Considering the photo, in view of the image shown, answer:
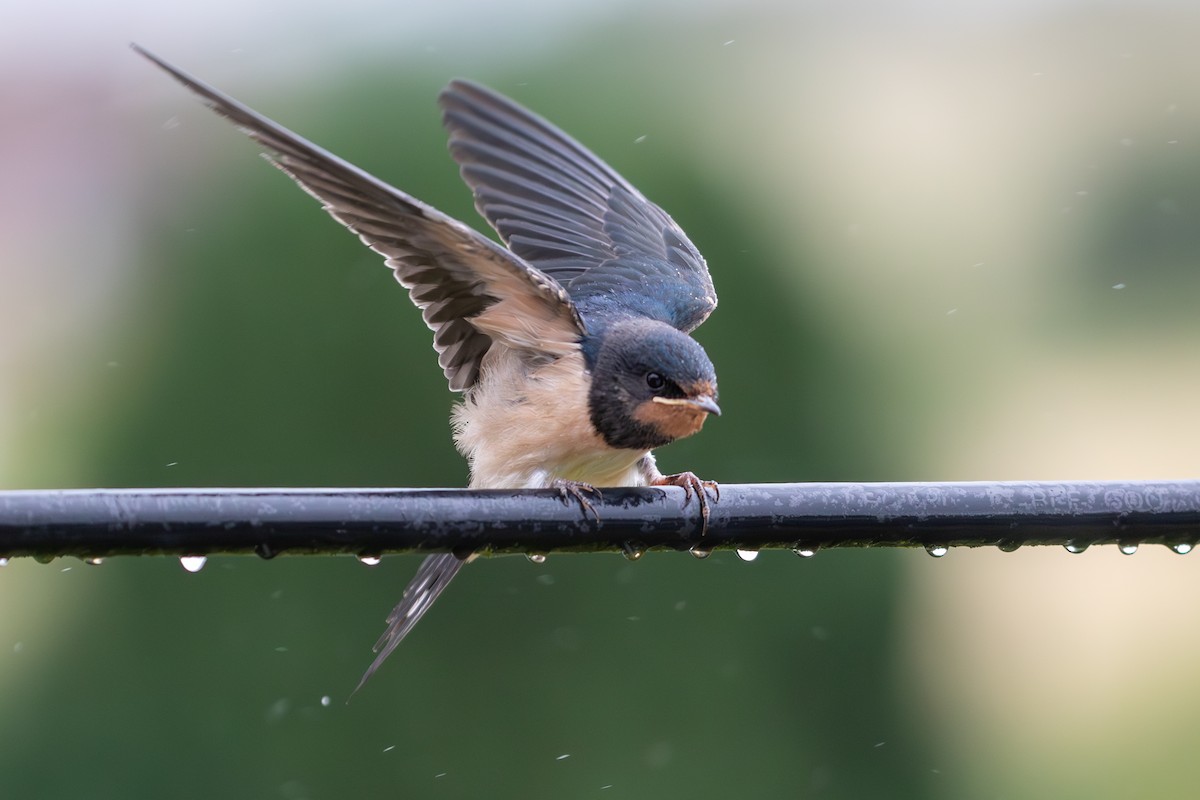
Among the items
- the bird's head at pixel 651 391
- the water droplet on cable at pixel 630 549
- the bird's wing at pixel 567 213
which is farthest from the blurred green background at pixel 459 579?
the water droplet on cable at pixel 630 549

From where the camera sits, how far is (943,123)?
2158cm

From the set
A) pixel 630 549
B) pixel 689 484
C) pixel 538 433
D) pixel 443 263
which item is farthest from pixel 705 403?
pixel 630 549

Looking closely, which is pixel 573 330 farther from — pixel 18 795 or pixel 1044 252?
pixel 1044 252

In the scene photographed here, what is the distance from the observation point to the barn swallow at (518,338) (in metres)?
3.76

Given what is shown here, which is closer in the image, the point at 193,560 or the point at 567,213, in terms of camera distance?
the point at 193,560

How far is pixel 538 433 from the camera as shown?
14.0 ft

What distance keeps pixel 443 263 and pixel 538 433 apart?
0.59 metres

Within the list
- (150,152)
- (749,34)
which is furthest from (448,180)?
(749,34)

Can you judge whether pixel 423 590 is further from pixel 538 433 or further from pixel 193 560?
pixel 193 560

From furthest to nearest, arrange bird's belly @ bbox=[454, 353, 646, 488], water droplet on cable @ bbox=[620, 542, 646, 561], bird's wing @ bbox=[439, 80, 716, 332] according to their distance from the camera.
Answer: bird's wing @ bbox=[439, 80, 716, 332] → bird's belly @ bbox=[454, 353, 646, 488] → water droplet on cable @ bbox=[620, 542, 646, 561]

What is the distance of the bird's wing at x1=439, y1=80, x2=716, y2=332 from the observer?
5141 mm

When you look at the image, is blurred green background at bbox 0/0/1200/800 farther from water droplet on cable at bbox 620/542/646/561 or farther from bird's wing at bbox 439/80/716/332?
water droplet on cable at bbox 620/542/646/561

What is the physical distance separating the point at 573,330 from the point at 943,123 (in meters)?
18.5

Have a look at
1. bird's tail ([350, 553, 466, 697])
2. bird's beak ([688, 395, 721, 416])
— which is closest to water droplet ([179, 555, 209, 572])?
bird's tail ([350, 553, 466, 697])
